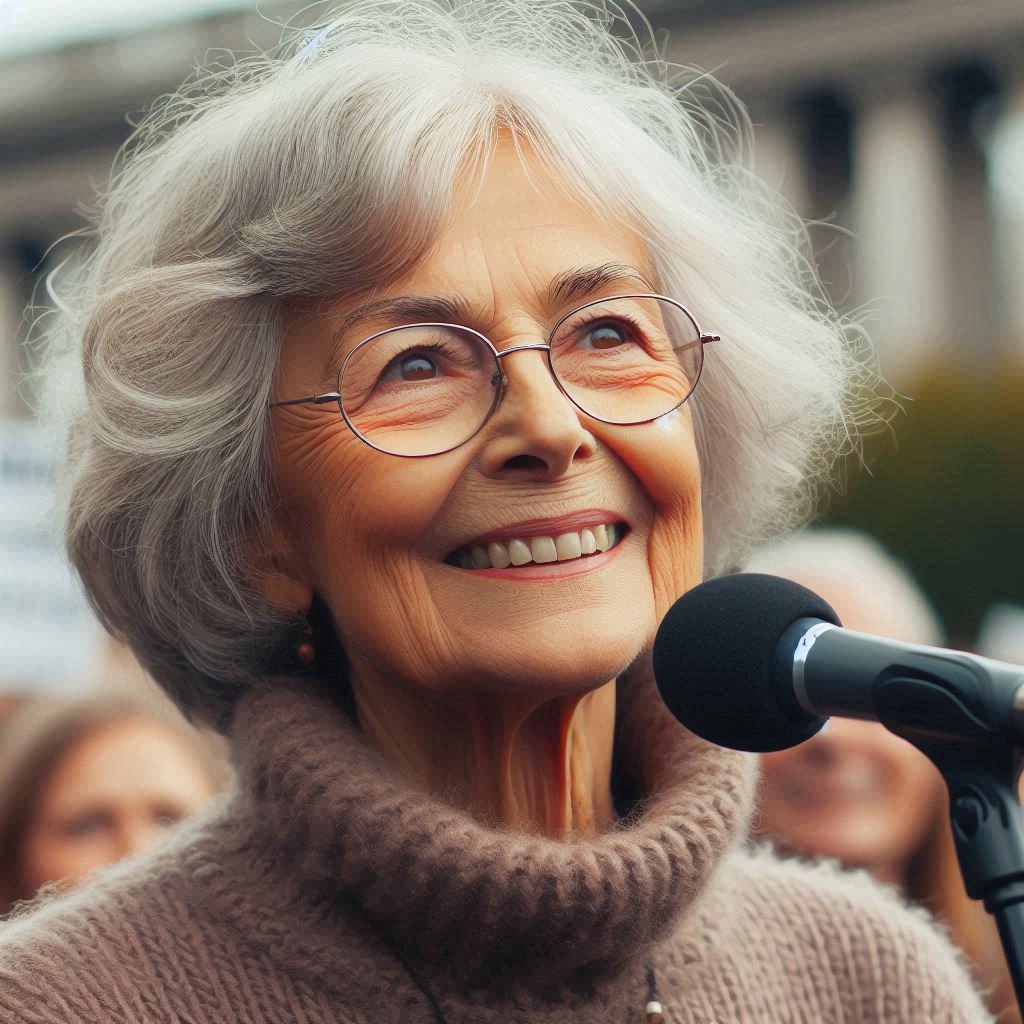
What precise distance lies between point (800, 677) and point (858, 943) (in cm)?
128

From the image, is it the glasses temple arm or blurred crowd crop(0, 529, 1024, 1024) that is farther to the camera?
blurred crowd crop(0, 529, 1024, 1024)

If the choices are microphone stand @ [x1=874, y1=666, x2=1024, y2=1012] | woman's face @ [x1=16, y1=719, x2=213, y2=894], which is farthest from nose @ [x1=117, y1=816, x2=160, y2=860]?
microphone stand @ [x1=874, y1=666, x2=1024, y2=1012]

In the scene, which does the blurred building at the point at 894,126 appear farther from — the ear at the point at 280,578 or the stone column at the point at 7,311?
the ear at the point at 280,578

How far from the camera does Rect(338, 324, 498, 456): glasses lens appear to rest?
2.40m

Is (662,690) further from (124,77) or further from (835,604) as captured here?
(124,77)

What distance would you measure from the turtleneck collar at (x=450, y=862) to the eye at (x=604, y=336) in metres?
0.65

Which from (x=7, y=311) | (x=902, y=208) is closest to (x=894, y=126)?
(x=902, y=208)

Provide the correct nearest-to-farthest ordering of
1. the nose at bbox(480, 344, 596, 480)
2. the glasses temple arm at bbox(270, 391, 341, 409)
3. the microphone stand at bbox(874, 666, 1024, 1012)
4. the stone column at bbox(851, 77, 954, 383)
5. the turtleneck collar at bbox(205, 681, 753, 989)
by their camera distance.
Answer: the microphone stand at bbox(874, 666, 1024, 1012), the turtleneck collar at bbox(205, 681, 753, 989), the nose at bbox(480, 344, 596, 480), the glasses temple arm at bbox(270, 391, 341, 409), the stone column at bbox(851, 77, 954, 383)

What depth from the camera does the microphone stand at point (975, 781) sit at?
149cm

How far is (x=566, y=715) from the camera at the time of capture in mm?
2535

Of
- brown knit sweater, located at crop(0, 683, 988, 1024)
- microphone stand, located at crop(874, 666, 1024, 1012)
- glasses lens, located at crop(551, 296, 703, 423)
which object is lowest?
brown knit sweater, located at crop(0, 683, 988, 1024)

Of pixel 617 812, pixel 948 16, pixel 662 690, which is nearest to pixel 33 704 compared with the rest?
pixel 617 812

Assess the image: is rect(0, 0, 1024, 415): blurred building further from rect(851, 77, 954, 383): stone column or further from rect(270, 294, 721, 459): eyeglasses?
rect(270, 294, 721, 459): eyeglasses

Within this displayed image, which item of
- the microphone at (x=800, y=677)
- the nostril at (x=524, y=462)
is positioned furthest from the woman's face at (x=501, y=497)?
the microphone at (x=800, y=677)
